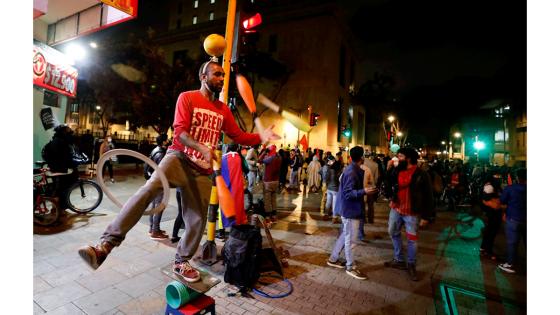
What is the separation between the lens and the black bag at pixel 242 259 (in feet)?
13.6

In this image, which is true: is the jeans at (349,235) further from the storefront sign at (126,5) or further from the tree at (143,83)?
the tree at (143,83)

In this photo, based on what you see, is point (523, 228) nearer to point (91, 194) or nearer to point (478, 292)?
point (478, 292)

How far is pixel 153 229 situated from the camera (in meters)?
6.27

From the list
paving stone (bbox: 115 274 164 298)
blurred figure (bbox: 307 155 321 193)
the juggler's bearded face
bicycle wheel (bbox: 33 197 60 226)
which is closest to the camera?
the juggler's bearded face

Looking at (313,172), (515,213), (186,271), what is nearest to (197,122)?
(186,271)

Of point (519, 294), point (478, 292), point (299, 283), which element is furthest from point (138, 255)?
point (519, 294)

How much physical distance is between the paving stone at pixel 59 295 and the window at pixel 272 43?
31269 mm

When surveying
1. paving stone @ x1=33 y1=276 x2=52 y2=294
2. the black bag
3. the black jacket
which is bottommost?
paving stone @ x1=33 y1=276 x2=52 y2=294

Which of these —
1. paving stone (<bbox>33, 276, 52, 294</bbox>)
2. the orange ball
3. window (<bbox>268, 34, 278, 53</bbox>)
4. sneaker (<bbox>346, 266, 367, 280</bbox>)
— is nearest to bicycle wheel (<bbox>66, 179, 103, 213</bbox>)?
paving stone (<bbox>33, 276, 52, 294</bbox>)

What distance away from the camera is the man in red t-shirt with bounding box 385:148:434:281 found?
17.6 ft

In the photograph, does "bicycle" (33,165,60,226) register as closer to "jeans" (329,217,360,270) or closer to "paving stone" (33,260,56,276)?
"paving stone" (33,260,56,276)

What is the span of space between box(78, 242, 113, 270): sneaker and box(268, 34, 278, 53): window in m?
32.0

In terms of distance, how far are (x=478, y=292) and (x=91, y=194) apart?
33.5ft

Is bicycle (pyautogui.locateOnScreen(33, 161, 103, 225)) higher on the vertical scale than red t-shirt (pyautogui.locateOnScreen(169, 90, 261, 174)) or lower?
lower
